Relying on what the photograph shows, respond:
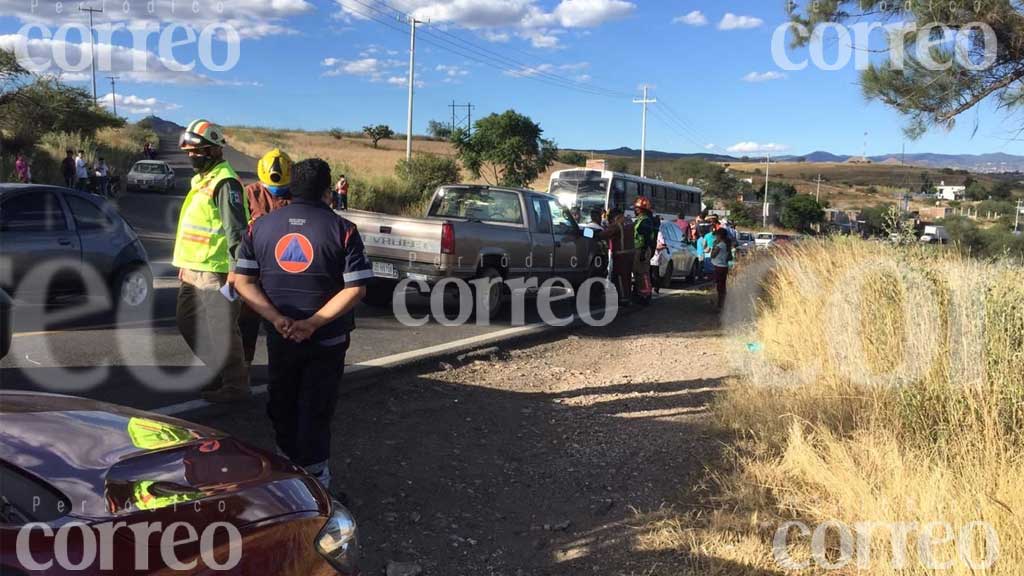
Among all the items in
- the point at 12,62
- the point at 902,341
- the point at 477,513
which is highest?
the point at 12,62

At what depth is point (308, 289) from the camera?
154 inches

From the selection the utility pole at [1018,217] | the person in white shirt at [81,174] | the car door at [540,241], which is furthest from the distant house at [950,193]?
the person in white shirt at [81,174]

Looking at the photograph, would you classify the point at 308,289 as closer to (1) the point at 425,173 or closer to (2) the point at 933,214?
(2) the point at 933,214

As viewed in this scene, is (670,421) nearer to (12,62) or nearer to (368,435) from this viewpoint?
(368,435)

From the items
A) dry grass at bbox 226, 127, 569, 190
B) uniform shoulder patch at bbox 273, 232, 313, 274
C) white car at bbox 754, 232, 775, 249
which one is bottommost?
white car at bbox 754, 232, 775, 249

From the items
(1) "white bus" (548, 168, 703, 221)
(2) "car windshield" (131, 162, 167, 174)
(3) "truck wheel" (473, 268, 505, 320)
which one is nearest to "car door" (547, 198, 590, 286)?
(3) "truck wheel" (473, 268, 505, 320)

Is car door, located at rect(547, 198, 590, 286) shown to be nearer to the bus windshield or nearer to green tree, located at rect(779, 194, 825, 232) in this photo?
the bus windshield

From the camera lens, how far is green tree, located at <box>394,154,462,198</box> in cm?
3659

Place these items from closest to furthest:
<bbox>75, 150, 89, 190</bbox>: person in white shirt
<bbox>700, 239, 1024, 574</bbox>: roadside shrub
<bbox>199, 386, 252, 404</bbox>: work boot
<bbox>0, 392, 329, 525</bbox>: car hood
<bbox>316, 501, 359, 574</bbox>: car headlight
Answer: <bbox>0, 392, 329, 525</bbox>: car hood, <bbox>316, 501, 359, 574</bbox>: car headlight, <bbox>700, 239, 1024, 574</bbox>: roadside shrub, <bbox>199, 386, 252, 404</bbox>: work boot, <bbox>75, 150, 89, 190</bbox>: person in white shirt

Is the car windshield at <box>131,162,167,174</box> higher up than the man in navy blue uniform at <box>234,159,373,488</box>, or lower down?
higher up

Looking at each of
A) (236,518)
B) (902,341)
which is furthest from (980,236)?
(236,518)

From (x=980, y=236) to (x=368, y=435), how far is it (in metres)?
14.2

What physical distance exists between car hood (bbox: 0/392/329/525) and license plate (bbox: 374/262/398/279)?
710cm

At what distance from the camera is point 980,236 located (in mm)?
15133
